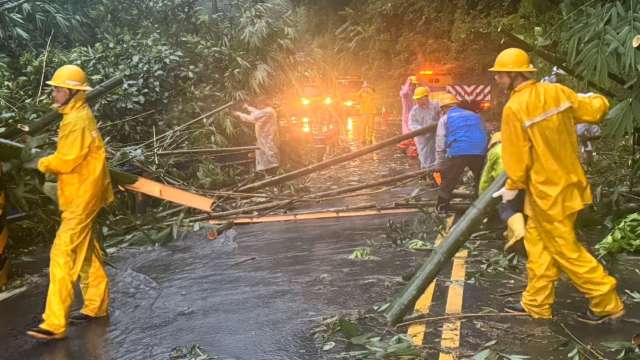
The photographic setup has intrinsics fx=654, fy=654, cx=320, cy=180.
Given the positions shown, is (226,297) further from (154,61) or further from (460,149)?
(154,61)

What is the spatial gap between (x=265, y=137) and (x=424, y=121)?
Answer: 10.3ft

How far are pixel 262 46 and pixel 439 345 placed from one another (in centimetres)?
1010

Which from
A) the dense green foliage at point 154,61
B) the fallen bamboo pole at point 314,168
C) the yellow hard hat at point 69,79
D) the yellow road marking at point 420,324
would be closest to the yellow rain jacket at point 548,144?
the yellow road marking at point 420,324

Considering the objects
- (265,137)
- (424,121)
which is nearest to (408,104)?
(424,121)

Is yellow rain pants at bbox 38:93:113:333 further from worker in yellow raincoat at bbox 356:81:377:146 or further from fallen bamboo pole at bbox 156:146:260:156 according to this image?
worker in yellow raincoat at bbox 356:81:377:146

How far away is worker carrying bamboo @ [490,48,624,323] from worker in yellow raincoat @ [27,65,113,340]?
3487 mm

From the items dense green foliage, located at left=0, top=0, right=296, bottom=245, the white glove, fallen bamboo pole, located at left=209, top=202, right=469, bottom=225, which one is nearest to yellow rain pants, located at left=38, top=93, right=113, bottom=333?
dense green foliage, located at left=0, top=0, right=296, bottom=245

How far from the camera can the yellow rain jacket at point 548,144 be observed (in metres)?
5.03

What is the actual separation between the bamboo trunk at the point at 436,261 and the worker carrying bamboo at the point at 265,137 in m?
6.67

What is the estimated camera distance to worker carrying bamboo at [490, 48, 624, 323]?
16.3 feet

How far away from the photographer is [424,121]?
12859 millimetres

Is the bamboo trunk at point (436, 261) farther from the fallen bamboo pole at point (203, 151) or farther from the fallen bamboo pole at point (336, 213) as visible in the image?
the fallen bamboo pole at point (203, 151)

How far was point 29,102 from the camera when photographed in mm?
8438

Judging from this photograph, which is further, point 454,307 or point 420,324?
point 454,307
